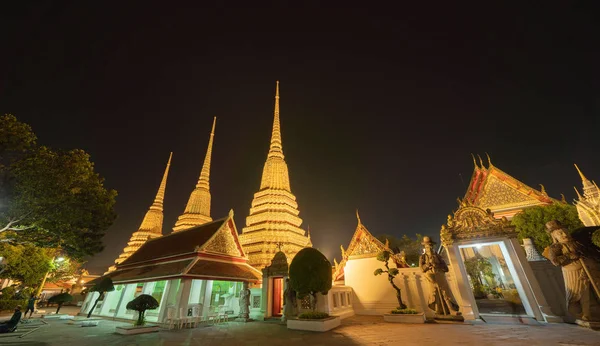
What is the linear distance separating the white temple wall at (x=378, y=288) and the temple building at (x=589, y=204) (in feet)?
43.3

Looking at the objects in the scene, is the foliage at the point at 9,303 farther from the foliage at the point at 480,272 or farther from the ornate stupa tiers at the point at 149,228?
the foliage at the point at 480,272

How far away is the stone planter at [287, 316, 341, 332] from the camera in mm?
9258

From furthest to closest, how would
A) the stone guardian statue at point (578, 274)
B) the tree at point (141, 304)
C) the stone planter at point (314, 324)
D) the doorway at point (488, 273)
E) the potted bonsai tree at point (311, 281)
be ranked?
the doorway at point (488, 273), the tree at point (141, 304), the potted bonsai tree at point (311, 281), the stone planter at point (314, 324), the stone guardian statue at point (578, 274)

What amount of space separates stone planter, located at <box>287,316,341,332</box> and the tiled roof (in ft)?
24.3

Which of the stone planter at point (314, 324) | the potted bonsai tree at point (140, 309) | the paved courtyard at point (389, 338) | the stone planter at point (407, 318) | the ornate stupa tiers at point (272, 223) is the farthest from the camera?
the ornate stupa tiers at point (272, 223)

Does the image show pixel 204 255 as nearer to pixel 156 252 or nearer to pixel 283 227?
pixel 156 252

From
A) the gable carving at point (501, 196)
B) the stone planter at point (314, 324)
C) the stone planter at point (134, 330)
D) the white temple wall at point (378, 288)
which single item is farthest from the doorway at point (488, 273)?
the stone planter at point (134, 330)

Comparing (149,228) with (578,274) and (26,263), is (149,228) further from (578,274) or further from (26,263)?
(578,274)

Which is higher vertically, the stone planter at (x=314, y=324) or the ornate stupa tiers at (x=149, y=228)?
the ornate stupa tiers at (x=149, y=228)

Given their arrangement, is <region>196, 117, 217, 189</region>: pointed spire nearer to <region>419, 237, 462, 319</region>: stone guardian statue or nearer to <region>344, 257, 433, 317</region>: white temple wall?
<region>344, 257, 433, 317</region>: white temple wall

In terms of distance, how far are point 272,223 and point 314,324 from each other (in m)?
18.0

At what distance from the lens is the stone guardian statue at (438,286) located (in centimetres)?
999

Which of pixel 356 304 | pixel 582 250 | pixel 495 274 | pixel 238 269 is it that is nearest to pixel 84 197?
pixel 238 269

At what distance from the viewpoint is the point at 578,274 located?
7945mm
